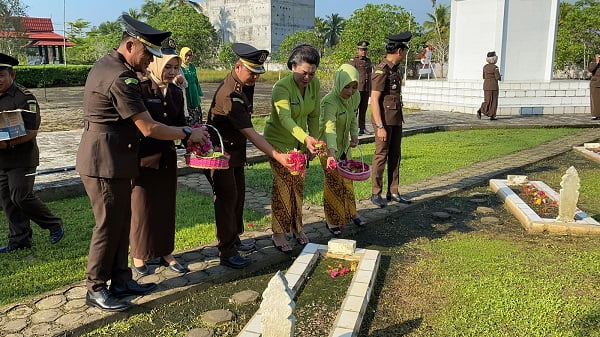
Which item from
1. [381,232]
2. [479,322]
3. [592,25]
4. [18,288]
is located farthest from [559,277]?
[592,25]

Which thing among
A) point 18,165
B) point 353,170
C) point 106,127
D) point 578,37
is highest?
point 578,37

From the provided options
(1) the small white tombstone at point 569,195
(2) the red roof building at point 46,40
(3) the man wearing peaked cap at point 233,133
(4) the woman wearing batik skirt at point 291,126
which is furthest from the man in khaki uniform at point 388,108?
(2) the red roof building at point 46,40

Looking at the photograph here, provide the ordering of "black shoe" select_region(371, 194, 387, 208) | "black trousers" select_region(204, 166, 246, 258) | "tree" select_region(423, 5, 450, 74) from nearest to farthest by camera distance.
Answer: "black trousers" select_region(204, 166, 246, 258) → "black shoe" select_region(371, 194, 387, 208) → "tree" select_region(423, 5, 450, 74)

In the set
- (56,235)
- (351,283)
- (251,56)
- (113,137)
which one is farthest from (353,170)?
(56,235)

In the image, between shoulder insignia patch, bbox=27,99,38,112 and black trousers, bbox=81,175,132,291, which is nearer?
black trousers, bbox=81,175,132,291

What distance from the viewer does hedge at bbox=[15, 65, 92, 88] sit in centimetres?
3238

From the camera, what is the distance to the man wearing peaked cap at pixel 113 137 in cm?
320

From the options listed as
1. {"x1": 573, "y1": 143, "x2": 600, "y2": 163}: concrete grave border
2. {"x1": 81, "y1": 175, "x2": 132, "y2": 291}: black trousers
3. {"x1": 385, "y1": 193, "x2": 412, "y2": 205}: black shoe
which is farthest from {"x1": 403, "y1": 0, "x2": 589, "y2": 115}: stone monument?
{"x1": 81, "y1": 175, "x2": 132, "y2": 291}: black trousers

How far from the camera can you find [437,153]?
9.70 m

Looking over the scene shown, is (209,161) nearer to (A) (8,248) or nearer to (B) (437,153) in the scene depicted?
(A) (8,248)

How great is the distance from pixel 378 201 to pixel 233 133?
266 centimetres

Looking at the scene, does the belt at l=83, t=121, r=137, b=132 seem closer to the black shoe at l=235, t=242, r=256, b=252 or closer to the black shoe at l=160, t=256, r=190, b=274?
the black shoe at l=160, t=256, r=190, b=274

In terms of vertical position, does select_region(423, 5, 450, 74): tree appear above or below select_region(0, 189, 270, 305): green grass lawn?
above

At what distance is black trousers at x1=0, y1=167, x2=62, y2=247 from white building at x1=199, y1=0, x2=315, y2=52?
5371cm
